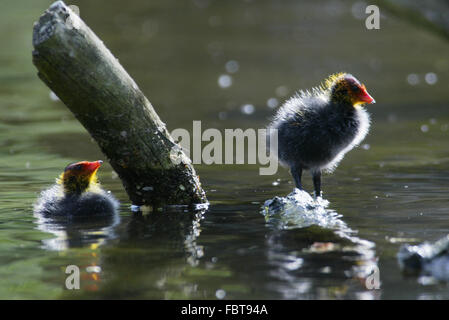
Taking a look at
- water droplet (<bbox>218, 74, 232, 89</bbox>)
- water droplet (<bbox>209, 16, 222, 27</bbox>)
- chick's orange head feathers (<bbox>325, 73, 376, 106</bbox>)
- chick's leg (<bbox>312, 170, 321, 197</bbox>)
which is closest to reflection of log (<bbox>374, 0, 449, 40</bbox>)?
chick's orange head feathers (<bbox>325, 73, 376, 106</bbox>)

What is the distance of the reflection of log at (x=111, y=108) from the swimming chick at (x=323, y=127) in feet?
3.38

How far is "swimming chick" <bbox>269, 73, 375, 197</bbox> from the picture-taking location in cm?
798

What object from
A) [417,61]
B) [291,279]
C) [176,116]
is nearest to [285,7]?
[417,61]

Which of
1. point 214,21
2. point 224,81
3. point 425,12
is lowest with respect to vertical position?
point 425,12

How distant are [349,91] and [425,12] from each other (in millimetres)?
1850

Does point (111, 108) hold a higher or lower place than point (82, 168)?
higher

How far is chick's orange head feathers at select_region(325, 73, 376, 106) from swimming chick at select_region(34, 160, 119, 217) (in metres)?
2.41

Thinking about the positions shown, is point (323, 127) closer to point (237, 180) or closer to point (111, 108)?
point (237, 180)

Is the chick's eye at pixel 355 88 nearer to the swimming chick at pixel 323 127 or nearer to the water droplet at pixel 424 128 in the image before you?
the swimming chick at pixel 323 127

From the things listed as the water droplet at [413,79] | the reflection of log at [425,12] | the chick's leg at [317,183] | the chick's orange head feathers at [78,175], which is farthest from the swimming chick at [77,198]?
the water droplet at [413,79]

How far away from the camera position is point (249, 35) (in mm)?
23062

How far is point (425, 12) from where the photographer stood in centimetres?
626

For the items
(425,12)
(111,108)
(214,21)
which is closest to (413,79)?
(214,21)

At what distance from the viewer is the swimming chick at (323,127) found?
798 centimetres
